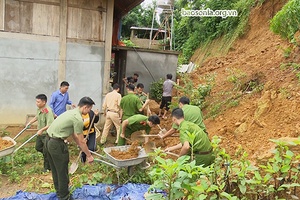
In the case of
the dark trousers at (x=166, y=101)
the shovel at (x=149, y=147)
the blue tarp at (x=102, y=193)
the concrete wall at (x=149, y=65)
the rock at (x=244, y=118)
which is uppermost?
the concrete wall at (x=149, y=65)

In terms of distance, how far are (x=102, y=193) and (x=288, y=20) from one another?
23.3ft

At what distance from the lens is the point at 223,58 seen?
1552 centimetres

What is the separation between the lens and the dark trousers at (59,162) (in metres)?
5.09

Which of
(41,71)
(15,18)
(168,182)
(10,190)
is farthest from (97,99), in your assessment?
(168,182)

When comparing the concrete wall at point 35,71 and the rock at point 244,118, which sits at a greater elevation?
the concrete wall at point 35,71

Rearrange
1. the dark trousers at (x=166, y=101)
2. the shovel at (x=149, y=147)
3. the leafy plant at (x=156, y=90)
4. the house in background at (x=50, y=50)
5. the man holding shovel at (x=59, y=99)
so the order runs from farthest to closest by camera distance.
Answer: the leafy plant at (x=156, y=90), the dark trousers at (x=166, y=101), the house in background at (x=50, y=50), the man holding shovel at (x=59, y=99), the shovel at (x=149, y=147)

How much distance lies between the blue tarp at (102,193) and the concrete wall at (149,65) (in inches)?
305

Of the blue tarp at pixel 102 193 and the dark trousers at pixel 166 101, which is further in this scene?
the dark trousers at pixel 166 101

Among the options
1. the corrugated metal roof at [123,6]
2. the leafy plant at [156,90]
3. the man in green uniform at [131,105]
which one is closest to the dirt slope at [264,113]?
the man in green uniform at [131,105]

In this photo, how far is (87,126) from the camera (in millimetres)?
6848

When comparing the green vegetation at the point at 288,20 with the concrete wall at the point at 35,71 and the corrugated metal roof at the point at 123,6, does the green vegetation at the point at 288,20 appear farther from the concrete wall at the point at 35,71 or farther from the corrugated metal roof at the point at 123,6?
the concrete wall at the point at 35,71

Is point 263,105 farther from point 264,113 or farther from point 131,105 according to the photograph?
point 131,105

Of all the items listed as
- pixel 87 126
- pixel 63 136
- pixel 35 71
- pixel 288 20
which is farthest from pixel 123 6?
pixel 63 136

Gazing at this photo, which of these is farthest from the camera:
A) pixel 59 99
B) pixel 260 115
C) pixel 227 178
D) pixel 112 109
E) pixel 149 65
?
pixel 149 65
